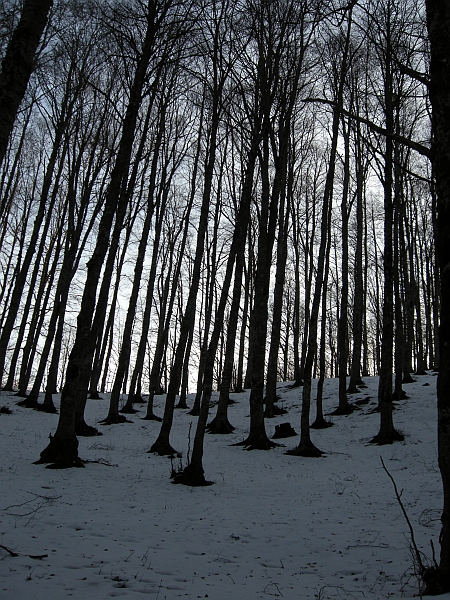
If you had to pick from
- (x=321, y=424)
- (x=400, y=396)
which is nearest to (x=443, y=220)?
(x=321, y=424)

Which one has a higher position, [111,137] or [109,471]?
[111,137]

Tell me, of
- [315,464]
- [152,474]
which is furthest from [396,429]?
[152,474]

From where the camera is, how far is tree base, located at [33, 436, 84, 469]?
7332mm

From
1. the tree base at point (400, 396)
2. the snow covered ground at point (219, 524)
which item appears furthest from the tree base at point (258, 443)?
the tree base at point (400, 396)

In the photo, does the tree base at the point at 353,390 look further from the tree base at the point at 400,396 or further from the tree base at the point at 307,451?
the tree base at the point at 307,451

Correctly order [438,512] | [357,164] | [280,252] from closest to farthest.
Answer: [438,512], [357,164], [280,252]

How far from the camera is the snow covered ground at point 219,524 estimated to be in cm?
329

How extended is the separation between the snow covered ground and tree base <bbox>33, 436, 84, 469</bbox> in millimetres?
257

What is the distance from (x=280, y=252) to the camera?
16891 millimetres

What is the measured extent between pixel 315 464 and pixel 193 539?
510 centimetres

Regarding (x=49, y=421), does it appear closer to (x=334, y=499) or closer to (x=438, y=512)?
(x=334, y=499)

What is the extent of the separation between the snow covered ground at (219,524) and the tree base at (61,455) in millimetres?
257

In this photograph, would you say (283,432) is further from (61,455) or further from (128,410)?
(128,410)

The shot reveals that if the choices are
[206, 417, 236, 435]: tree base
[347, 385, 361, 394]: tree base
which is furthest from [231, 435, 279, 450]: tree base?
[347, 385, 361, 394]: tree base
